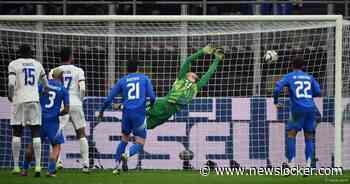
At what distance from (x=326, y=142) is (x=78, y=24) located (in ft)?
17.3

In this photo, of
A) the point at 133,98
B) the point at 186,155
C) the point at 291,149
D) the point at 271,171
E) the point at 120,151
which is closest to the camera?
the point at 133,98

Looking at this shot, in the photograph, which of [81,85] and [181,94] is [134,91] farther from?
[181,94]

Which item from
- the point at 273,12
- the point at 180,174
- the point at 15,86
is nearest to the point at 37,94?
the point at 15,86

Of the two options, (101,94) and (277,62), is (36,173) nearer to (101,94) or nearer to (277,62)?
(101,94)

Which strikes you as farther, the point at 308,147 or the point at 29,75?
the point at 308,147

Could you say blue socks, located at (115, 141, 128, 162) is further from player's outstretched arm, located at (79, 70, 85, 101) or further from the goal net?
the goal net

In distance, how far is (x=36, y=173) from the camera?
18.0m

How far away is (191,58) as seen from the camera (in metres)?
21.1

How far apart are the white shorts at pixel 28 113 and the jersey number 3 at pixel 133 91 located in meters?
1.66

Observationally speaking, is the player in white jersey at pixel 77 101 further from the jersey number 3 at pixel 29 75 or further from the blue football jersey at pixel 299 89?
the blue football jersey at pixel 299 89

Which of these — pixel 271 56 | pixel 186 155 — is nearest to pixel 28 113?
pixel 186 155

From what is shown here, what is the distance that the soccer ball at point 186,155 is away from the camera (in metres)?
21.3

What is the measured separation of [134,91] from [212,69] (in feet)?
9.22

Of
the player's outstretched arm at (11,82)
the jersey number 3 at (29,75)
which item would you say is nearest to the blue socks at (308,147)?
the jersey number 3 at (29,75)
